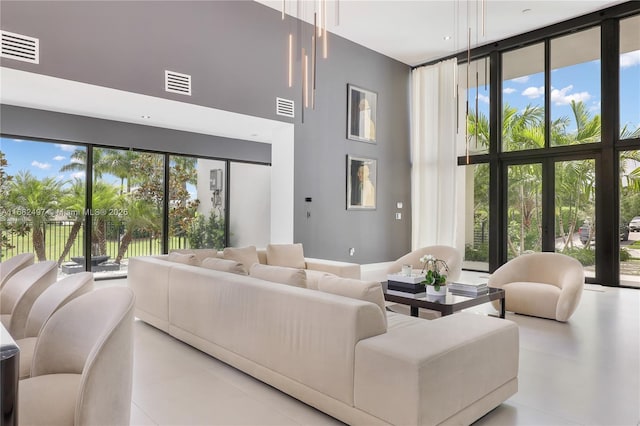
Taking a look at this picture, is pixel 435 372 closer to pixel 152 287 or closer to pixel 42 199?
pixel 152 287

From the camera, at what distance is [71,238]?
22.0ft

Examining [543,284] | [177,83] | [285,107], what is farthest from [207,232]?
[543,284]

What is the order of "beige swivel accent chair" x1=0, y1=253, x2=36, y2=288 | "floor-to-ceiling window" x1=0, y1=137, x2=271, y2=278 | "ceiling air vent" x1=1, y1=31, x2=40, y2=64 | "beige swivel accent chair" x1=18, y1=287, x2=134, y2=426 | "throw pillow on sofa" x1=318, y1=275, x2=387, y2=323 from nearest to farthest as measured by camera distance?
"beige swivel accent chair" x1=18, y1=287, x2=134, y2=426, "throw pillow on sofa" x1=318, y1=275, x2=387, y2=323, "beige swivel accent chair" x1=0, y1=253, x2=36, y2=288, "ceiling air vent" x1=1, y1=31, x2=40, y2=64, "floor-to-ceiling window" x1=0, y1=137, x2=271, y2=278

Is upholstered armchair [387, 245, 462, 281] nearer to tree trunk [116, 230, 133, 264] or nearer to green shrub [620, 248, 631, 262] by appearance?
green shrub [620, 248, 631, 262]

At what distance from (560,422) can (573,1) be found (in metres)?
6.87

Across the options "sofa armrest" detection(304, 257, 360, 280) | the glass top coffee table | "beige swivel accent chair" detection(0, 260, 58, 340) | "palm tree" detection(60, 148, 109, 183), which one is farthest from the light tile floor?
"palm tree" detection(60, 148, 109, 183)

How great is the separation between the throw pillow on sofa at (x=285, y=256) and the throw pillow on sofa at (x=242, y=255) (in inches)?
10.4

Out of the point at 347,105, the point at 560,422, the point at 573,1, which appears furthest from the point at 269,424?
the point at 573,1

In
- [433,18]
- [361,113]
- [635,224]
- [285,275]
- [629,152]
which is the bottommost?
[285,275]

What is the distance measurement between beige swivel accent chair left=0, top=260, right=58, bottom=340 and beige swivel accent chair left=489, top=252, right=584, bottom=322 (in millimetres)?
4732

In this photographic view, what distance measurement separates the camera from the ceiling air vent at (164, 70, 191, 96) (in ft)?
19.0

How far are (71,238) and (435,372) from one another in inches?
259

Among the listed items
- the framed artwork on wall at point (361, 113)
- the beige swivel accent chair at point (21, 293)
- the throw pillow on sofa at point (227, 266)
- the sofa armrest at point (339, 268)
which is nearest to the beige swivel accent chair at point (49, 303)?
the beige swivel accent chair at point (21, 293)

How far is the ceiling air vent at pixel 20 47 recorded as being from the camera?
451 cm
